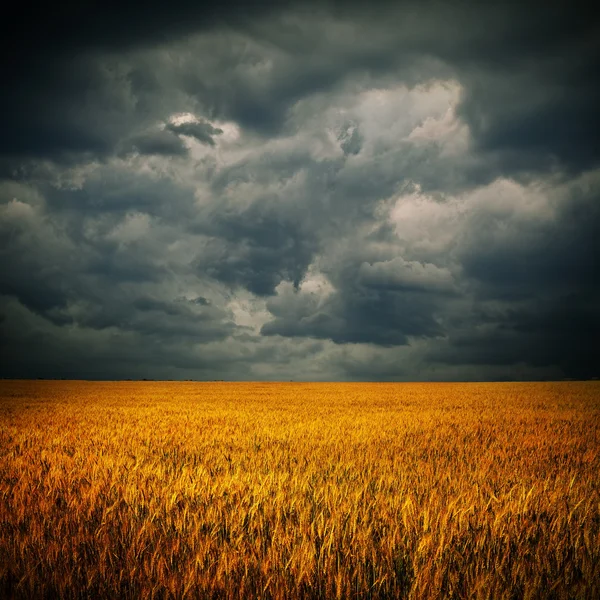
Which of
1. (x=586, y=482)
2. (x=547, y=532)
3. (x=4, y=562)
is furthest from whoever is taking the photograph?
(x=586, y=482)

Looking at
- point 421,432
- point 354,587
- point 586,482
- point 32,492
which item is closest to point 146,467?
point 32,492

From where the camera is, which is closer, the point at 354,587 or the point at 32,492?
the point at 354,587

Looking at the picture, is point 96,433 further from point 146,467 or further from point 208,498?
point 208,498

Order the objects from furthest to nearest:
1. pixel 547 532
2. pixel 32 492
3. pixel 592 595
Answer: pixel 32 492 < pixel 547 532 < pixel 592 595

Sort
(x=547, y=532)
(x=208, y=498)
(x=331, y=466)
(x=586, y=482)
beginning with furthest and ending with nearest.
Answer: (x=331, y=466) → (x=586, y=482) → (x=208, y=498) → (x=547, y=532)

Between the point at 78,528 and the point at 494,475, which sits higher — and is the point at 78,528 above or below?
above

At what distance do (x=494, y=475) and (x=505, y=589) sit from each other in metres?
4.24

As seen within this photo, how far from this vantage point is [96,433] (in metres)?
11.3

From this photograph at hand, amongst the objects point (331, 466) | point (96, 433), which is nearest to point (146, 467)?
point (331, 466)

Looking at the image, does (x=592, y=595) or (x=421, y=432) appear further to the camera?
(x=421, y=432)

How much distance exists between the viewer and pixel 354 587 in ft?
9.70

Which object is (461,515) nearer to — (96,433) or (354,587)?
(354,587)

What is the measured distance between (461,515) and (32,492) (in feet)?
17.3

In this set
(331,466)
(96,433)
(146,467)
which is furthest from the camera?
(96,433)
